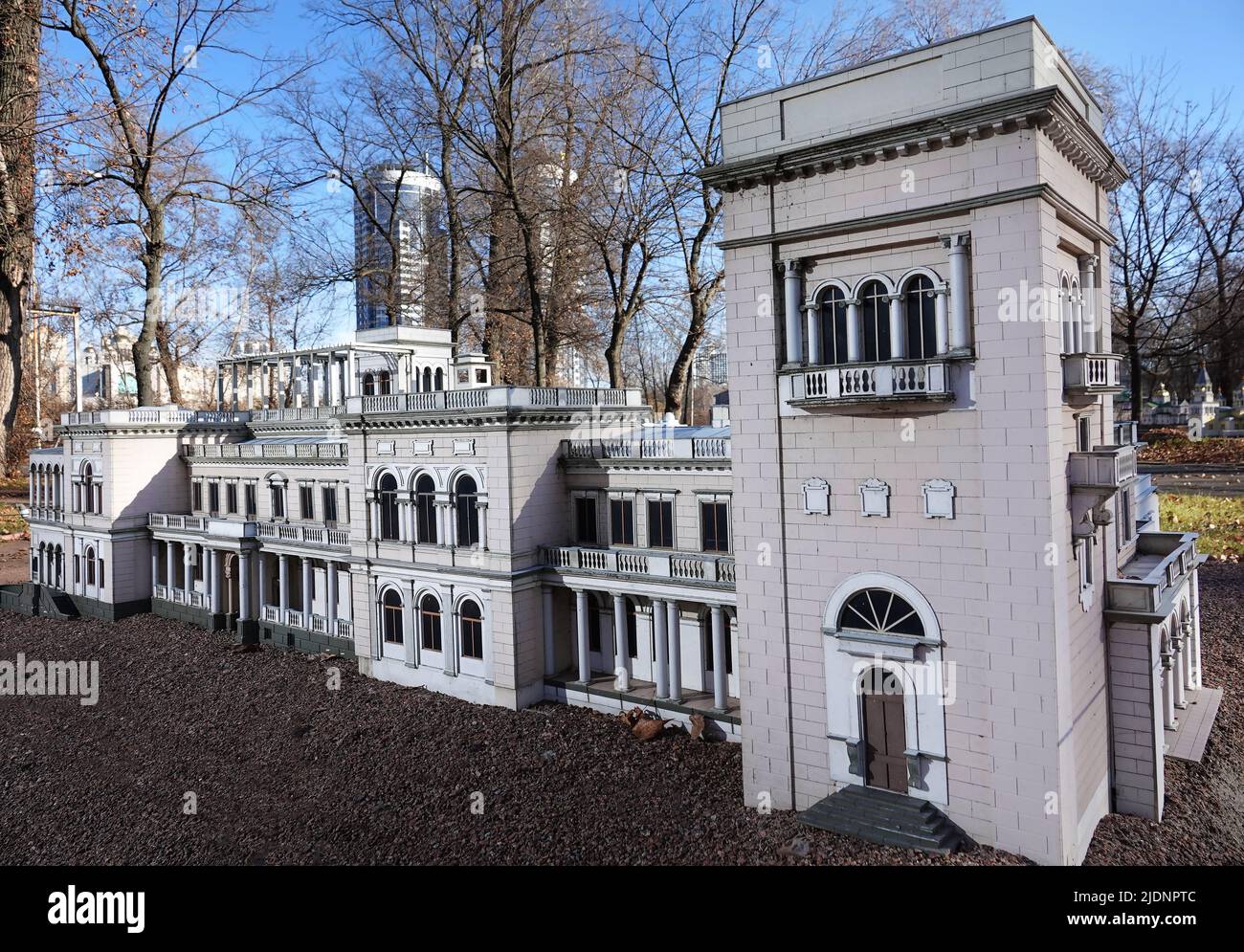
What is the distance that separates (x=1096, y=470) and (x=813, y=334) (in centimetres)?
514

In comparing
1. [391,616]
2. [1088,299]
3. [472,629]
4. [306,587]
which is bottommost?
[472,629]

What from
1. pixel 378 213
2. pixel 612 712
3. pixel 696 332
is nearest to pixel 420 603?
pixel 612 712

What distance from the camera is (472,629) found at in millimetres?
23672

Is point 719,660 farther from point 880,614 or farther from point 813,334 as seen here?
point 813,334

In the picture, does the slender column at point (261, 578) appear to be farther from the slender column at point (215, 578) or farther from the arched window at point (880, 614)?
the arched window at point (880, 614)

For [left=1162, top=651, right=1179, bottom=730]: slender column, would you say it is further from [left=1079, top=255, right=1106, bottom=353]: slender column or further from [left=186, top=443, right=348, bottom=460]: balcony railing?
[left=186, top=443, right=348, bottom=460]: balcony railing

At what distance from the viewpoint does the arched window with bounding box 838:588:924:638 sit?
14414 millimetres

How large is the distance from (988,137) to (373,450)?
1884cm

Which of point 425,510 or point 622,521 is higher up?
point 425,510

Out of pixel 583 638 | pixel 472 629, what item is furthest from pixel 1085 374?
pixel 472 629

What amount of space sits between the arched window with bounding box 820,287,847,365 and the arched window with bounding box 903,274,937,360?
112 cm

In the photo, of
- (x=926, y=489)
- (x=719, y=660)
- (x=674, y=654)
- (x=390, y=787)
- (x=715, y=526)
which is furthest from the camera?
(x=715, y=526)

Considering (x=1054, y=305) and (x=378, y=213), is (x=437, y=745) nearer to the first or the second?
(x=1054, y=305)

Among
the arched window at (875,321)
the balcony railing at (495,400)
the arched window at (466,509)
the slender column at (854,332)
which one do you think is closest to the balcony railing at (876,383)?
the slender column at (854,332)
